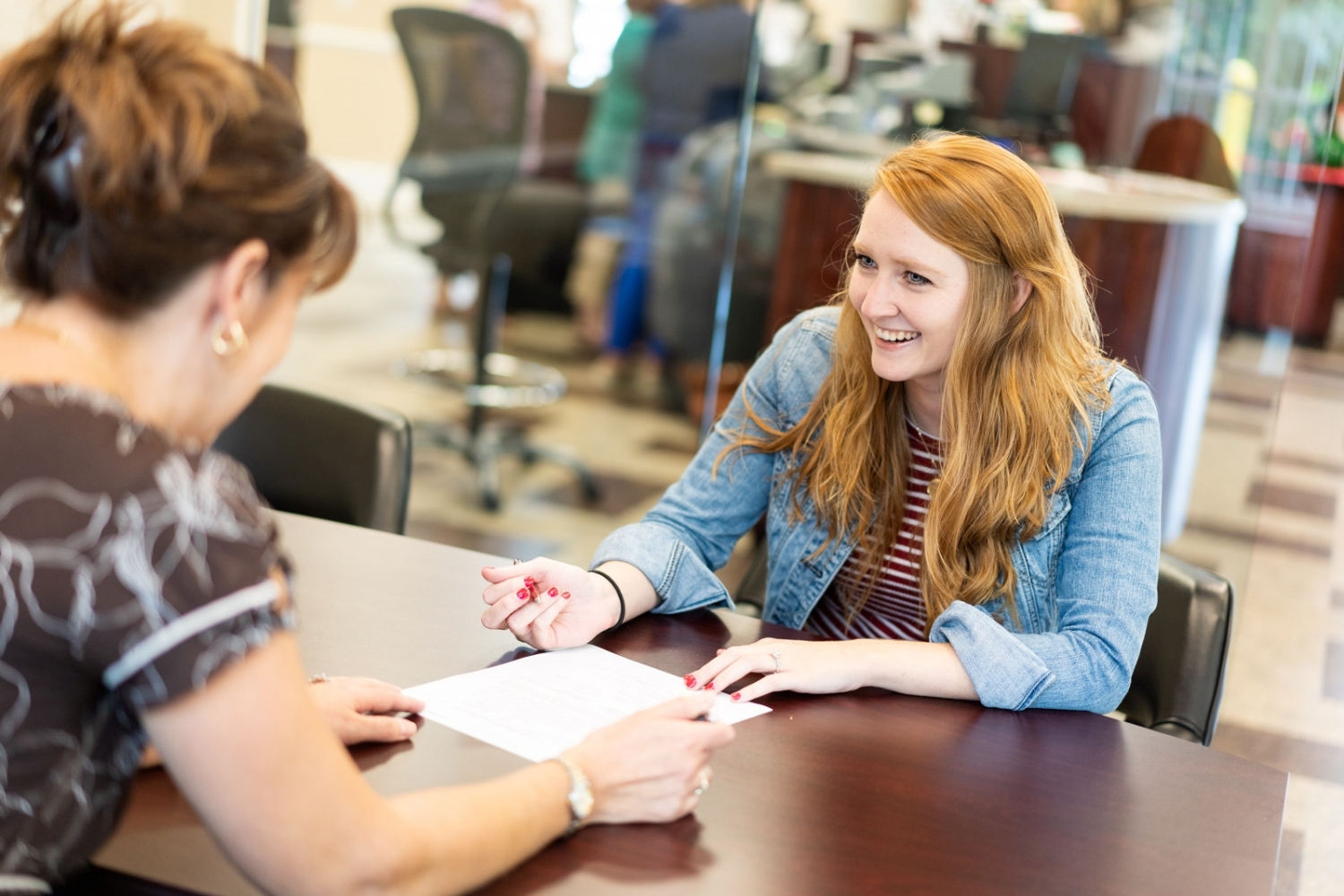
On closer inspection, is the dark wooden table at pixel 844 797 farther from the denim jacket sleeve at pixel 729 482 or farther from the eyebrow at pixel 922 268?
the eyebrow at pixel 922 268

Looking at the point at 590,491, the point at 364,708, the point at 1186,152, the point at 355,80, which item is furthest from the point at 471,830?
the point at 355,80

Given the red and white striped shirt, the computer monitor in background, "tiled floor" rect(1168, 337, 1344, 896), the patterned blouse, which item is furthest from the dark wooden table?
the computer monitor in background

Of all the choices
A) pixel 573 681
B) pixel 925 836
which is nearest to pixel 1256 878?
pixel 925 836

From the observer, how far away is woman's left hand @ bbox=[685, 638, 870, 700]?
1.36 metres

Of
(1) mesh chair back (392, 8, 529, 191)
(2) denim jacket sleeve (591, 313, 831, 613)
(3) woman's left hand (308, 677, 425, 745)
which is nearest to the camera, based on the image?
(3) woman's left hand (308, 677, 425, 745)

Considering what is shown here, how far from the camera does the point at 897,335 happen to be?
1685 mm

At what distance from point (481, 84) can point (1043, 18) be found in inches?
70.2

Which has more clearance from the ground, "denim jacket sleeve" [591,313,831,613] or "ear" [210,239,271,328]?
"ear" [210,239,271,328]

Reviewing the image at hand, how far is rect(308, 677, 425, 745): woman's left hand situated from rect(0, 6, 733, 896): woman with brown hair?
0.19 meters

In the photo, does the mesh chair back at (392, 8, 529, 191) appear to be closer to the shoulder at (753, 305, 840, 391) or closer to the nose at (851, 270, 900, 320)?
the shoulder at (753, 305, 840, 391)

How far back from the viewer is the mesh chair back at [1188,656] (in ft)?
5.49

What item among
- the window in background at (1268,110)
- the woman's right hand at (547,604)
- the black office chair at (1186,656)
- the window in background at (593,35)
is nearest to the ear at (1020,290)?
the black office chair at (1186,656)

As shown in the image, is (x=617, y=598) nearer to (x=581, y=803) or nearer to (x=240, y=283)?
(x=581, y=803)

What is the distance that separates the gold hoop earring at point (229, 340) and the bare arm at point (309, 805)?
0.66 ft
